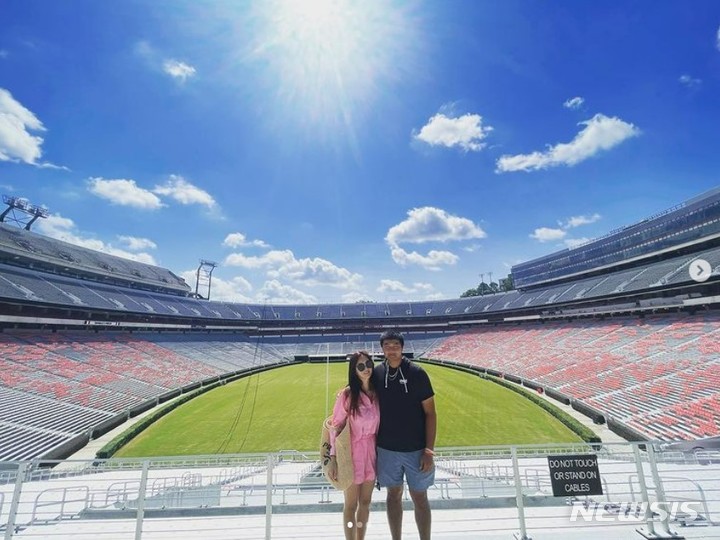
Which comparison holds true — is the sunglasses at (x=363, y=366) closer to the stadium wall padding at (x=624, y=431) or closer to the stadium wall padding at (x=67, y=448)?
the stadium wall padding at (x=624, y=431)

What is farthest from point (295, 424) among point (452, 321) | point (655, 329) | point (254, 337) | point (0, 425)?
point (452, 321)

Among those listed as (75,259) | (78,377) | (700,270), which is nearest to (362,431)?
(78,377)

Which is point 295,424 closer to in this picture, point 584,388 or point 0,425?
point 0,425

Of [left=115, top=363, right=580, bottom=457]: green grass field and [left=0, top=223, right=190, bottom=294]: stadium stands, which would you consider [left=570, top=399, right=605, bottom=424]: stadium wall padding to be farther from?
[left=0, top=223, right=190, bottom=294]: stadium stands

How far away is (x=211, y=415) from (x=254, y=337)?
35144mm

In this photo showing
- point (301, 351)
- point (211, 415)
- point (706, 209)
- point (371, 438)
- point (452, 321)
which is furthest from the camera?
point (452, 321)

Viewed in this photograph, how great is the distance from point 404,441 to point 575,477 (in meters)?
2.22

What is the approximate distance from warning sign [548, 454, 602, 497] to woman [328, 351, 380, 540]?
7.00ft

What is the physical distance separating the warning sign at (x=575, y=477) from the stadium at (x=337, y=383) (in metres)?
0.18

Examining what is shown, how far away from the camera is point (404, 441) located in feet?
9.55

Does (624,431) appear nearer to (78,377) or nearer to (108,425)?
(108,425)

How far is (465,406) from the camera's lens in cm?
2156

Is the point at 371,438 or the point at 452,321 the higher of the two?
the point at 452,321

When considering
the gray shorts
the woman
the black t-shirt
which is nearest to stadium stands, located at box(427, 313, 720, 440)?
the gray shorts
